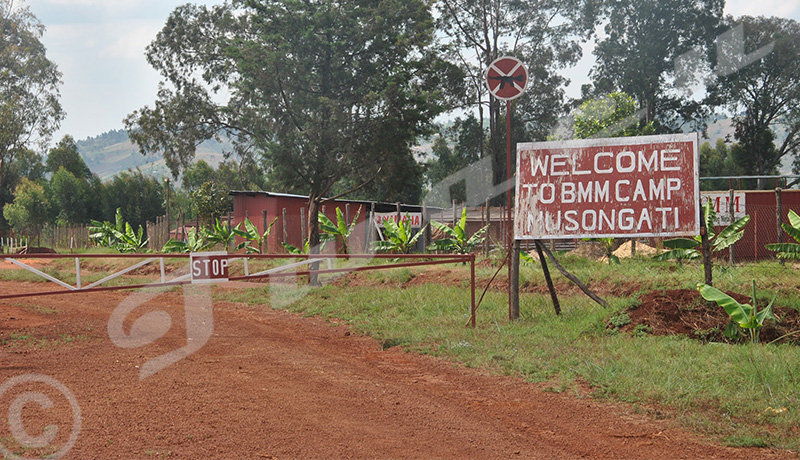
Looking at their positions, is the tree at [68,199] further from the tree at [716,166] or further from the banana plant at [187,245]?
the tree at [716,166]

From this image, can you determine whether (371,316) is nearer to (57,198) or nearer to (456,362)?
(456,362)

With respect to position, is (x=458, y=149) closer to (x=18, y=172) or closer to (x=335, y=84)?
(x=335, y=84)

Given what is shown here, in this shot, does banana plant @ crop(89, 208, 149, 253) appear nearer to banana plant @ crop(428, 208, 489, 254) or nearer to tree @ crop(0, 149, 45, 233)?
banana plant @ crop(428, 208, 489, 254)

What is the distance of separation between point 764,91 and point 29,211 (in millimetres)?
51971

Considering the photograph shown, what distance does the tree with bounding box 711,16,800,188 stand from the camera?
4181 cm

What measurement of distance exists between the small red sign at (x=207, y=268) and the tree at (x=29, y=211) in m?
46.8

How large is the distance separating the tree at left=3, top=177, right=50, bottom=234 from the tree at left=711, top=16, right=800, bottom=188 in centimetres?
4847

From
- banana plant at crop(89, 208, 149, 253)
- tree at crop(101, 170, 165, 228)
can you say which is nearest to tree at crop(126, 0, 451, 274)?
banana plant at crop(89, 208, 149, 253)

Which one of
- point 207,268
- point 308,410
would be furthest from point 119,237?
point 308,410

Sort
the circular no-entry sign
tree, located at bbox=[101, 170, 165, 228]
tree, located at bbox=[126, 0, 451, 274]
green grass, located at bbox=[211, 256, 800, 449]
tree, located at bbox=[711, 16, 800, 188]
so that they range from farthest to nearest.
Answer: tree, located at bbox=[101, 170, 165, 228]
tree, located at bbox=[711, 16, 800, 188]
tree, located at bbox=[126, 0, 451, 274]
the circular no-entry sign
green grass, located at bbox=[211, 256, 800, 449]

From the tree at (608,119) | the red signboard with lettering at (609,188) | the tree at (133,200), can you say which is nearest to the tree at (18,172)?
the tree at (133,200)

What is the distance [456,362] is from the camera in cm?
843

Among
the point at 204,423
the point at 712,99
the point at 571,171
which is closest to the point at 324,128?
the point at 571,171

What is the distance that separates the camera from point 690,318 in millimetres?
9023
